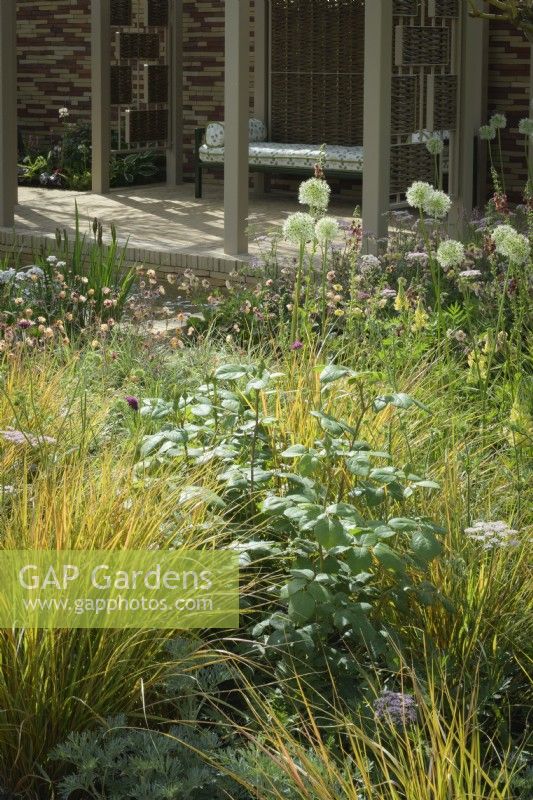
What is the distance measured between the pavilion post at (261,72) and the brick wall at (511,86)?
93.6 inches

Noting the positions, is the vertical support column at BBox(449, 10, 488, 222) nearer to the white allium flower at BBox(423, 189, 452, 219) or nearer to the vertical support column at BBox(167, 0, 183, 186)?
the vertical support column at BBox(167, 0, 183, 186)

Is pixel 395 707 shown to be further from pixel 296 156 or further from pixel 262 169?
pixel 262 169

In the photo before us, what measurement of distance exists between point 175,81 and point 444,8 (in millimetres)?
4254

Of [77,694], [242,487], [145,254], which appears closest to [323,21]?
[145,254]

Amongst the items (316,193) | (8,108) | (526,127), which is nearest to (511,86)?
(8,108)

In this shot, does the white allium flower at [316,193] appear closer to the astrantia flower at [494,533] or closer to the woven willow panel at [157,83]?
the astrantia flower at [494,533]

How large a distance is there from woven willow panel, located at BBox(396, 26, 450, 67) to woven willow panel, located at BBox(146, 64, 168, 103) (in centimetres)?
406

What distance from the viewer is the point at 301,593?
2689 mm

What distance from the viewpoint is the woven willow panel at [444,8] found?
9117mm

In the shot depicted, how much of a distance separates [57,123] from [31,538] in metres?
12.7

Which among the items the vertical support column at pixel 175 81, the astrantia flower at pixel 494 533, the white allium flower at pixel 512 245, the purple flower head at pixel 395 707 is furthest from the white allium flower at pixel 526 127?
the vertical support column at pixel 175 81

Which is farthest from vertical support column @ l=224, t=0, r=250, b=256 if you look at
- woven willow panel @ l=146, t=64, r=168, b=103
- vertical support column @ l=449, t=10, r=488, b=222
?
woven willow panel @ l=146, t=64, r=168, b=103

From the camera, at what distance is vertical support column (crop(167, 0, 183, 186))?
12773 millimetres

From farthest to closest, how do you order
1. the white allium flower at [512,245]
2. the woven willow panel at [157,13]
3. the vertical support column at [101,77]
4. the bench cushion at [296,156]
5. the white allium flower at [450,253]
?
the woven willow panel at [157,13] < the vertical support column at [101,77] < the bench cushion at [296,156] < the white allium flower at [450,253] < the white allium flower at [512,245]
